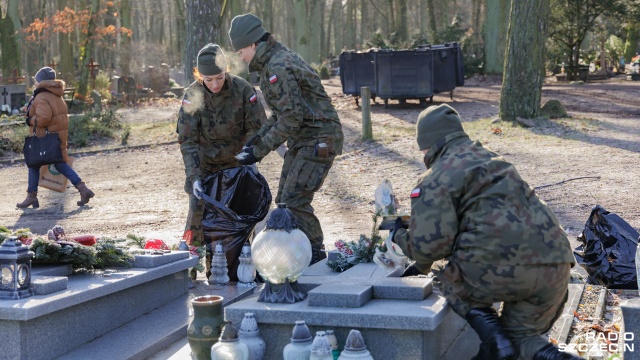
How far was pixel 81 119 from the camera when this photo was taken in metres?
19.9

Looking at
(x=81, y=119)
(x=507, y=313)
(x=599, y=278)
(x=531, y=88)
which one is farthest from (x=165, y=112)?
(x=507, y=313)

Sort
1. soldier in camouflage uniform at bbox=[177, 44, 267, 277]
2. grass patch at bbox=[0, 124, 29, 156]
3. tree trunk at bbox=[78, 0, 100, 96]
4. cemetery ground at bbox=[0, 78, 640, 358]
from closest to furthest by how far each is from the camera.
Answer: soldier in camouflage uniform at bbox=[177, 44, 267, 277] < cemetery ground at bbox=[0, 78, 640, 358] < grass patch at bbox=[0, 124, 29, 156] < tree trunk at bbox=[78, 0, 100, 96]

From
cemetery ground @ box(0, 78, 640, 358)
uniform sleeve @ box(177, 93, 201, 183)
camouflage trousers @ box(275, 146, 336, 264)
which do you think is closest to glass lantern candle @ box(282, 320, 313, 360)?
cemetery ground @ box(0, 78, 640, 358)

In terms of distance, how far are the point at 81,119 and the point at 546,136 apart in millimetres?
10276

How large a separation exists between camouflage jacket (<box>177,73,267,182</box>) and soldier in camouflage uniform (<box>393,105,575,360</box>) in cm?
342

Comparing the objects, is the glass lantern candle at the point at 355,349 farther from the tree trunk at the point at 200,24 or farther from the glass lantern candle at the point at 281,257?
the tree trunk at the point at 200,24

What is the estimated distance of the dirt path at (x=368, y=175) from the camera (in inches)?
416

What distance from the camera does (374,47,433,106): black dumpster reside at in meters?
21.2

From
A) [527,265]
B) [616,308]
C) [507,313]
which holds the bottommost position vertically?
[616,308]

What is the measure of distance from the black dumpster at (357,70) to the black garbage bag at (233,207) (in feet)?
50.3

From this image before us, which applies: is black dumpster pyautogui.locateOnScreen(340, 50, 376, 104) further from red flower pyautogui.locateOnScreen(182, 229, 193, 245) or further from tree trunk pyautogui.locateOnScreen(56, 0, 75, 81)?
red flower pyautogui.locateOnScreen(182, 229, 193, 245)

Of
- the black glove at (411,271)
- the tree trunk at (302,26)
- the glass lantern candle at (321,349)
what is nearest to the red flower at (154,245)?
the black glove at (411,271)

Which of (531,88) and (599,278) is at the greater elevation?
(531,88)

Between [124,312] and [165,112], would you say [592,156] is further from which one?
[165,112]
